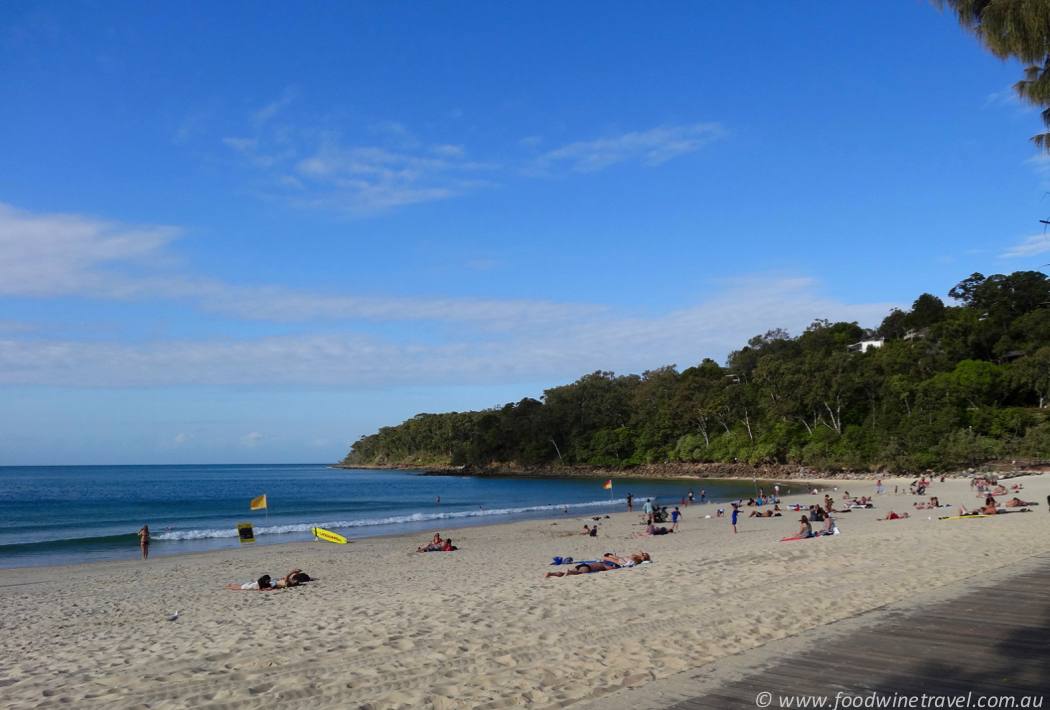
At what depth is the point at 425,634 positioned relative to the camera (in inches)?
331

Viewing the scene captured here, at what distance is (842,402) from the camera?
72.6 meters

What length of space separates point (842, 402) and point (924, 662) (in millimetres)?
73280

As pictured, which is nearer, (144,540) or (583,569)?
(583,569)

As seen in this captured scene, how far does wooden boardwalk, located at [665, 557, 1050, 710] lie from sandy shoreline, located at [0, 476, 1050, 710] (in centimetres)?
81

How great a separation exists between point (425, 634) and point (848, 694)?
4.96 metres

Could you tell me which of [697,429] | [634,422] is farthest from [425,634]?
[634,422]

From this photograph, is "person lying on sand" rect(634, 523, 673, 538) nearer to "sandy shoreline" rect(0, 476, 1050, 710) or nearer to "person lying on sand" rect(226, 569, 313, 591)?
"sandy shoreline" rect(0, 476, 1050, 710)

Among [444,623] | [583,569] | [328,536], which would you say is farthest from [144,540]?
[444,623]

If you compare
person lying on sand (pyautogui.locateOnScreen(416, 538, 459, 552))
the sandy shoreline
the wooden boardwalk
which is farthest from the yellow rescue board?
the wooden boardwalk

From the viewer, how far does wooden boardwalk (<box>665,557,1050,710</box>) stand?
5230 millimetres

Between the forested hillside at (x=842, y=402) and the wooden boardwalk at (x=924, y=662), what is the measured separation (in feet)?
191

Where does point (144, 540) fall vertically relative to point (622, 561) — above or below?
below

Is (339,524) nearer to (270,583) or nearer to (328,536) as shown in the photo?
(328,536)

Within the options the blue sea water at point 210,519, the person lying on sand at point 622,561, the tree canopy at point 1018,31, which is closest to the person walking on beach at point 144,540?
the blue sea water at point 210,519
